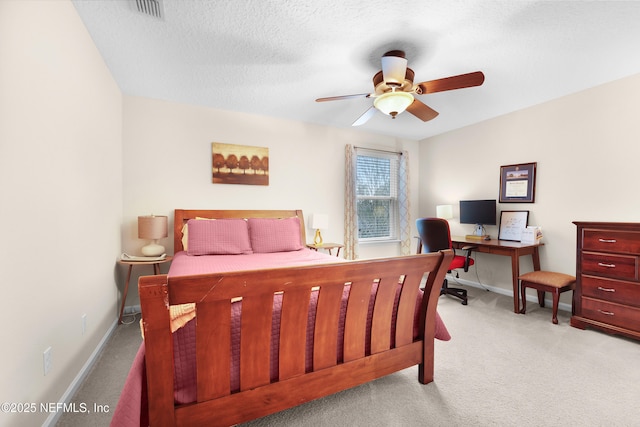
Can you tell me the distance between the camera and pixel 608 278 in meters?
2.43

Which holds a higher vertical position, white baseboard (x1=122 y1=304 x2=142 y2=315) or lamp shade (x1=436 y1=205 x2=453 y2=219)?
lamp shade (x1=436 y1=205 x2=453 y2=219)

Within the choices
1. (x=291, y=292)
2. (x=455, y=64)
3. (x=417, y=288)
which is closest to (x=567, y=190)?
(x=455, y=64)

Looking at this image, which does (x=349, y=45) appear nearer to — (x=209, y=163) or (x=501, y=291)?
(x=209, y=163)

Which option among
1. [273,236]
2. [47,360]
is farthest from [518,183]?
[47,360]

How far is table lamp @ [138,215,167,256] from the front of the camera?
2742 mm

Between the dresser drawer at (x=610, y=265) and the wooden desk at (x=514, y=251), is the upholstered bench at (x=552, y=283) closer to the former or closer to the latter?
the wooden desk at (x=514, y=251)

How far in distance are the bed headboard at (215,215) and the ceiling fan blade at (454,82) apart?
2235 millimetres

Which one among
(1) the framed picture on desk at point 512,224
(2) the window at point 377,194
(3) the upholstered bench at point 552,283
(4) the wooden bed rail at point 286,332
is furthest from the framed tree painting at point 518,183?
(4) the wooden bed rail at point 286,332

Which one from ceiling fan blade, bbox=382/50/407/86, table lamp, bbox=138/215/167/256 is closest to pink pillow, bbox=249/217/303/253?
table lamp, bbox=138/215/167/256

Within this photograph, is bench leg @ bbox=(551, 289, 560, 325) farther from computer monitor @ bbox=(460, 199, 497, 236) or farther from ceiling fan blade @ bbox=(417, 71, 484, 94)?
ceiling fan blade @ bbox=(417, 71, 484, 94)

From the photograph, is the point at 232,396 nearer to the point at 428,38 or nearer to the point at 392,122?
the point at 428,38

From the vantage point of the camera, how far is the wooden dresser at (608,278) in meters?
2.28

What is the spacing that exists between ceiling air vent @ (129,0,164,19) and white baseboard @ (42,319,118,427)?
2.39m

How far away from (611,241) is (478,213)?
1.47 meters
